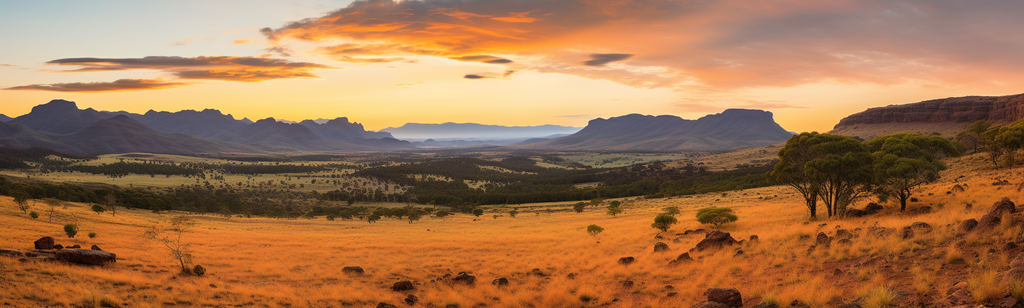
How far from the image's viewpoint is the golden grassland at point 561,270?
13.0 m

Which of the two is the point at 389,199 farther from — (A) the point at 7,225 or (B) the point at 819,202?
(B) the point at 819,202

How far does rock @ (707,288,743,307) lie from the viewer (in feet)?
43.4

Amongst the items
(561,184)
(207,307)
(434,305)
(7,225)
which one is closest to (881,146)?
(434,305)

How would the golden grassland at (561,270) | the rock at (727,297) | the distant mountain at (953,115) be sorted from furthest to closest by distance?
1. the distant mountain at (953,115)
2. the rock at (727,297)
3. the golden grassland at (561,270)

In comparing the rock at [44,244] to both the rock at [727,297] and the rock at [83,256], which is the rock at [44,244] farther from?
the rock at [727,297]

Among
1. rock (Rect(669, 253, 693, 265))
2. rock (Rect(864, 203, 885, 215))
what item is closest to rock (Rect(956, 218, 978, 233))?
rock (Rect(669, 253, 693, 265))

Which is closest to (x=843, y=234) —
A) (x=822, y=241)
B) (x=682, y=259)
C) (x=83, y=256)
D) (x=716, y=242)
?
(x=822, y=241)

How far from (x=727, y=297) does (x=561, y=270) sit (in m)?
10.4

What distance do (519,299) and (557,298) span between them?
1446 millimetres

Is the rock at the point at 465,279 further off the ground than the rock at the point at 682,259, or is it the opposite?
the rock at the point at 682,259

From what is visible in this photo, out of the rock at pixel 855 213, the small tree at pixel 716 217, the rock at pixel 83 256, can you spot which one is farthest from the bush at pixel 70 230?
the rock at pixel 855 213

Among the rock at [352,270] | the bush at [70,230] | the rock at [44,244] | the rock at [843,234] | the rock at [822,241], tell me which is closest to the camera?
the rock at [822,241]

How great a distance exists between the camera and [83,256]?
1872 cm

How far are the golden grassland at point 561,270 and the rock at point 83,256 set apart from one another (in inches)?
22.3
